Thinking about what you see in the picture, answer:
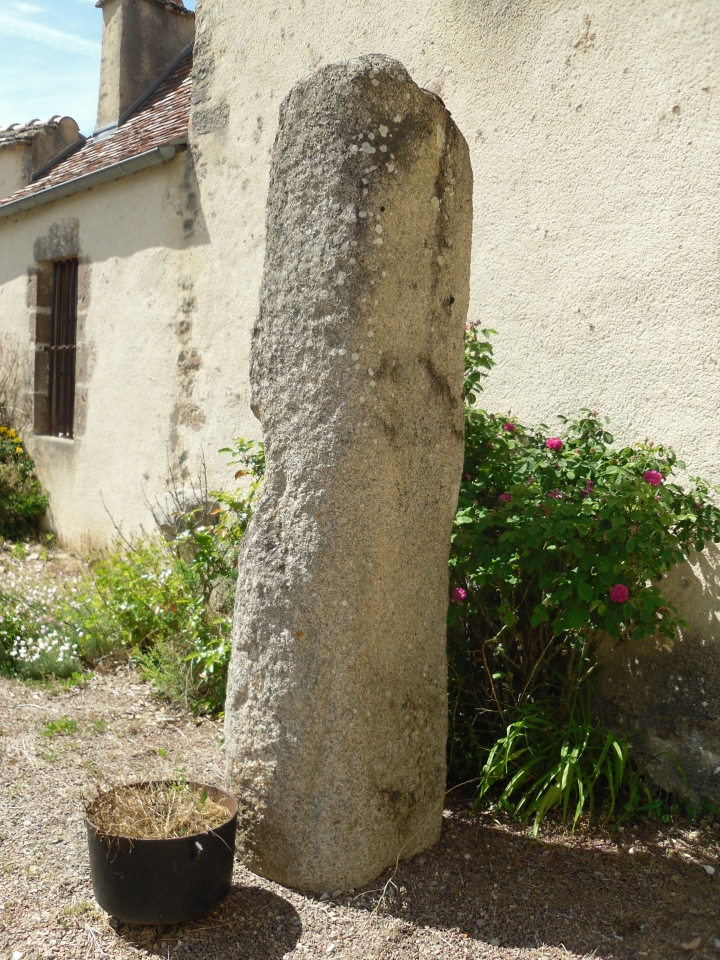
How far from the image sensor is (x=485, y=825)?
3139mm

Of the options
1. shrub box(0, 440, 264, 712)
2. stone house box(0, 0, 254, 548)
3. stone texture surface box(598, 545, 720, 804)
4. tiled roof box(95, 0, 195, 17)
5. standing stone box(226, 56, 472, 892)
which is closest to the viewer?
standing stone box(226, 56, 472, 892)

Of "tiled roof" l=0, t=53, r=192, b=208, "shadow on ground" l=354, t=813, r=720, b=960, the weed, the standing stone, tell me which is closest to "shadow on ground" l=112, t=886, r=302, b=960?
the standing stone

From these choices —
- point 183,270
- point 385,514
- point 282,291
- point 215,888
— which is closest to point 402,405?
point 385,514

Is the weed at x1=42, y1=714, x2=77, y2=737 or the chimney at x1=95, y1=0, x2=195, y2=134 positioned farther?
the chimney at x1=95, y1=0, x2=195, y2=134

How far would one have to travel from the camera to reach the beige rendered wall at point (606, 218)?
135 inches

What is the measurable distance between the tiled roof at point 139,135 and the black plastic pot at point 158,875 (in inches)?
216

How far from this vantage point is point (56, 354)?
27.7 feet

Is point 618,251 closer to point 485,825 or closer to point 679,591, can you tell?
point 679,591

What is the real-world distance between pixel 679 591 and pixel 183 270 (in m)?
4.45

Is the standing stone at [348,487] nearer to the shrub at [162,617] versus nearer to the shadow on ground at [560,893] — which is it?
the shadow on ground at [560,893]

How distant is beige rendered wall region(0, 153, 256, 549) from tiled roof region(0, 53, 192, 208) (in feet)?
0.75

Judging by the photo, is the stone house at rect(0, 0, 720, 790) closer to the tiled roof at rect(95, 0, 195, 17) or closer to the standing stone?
the standing stone

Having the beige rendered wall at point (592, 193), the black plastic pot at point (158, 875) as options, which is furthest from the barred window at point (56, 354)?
the black plastic pot at point (158, 875)

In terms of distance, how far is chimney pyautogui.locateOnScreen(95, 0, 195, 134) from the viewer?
8.41m
